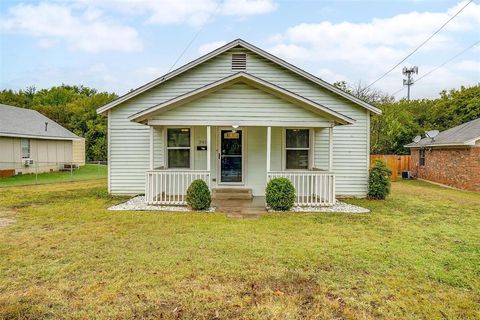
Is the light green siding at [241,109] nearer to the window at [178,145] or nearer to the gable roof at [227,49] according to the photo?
the window at [178,145]

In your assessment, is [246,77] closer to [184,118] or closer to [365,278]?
[184,118]

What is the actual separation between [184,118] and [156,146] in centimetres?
241

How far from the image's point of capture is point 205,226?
6.88 meters

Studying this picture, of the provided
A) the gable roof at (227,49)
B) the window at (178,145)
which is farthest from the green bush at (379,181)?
the window at (178,145)

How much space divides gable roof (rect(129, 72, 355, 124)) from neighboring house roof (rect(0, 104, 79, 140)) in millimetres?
14416

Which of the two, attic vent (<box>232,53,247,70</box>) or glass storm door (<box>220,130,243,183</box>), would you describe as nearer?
glass storm door (<box>220,130,243,183</box>)

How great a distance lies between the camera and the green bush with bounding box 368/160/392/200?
10.6 m

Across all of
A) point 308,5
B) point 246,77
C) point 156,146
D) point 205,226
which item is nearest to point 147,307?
point 205,226

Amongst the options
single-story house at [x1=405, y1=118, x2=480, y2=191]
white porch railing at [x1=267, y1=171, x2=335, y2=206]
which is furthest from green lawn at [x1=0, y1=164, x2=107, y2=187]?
single-story house at [x1=405, y1=118, x2=480, y2=191]

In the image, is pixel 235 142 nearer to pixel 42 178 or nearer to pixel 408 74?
pixel 42 178

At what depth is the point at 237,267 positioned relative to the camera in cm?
454

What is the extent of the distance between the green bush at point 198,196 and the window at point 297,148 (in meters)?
3.33

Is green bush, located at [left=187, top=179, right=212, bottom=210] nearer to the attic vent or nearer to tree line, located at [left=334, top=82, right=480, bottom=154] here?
the attic vent

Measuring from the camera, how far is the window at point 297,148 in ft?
35.2
